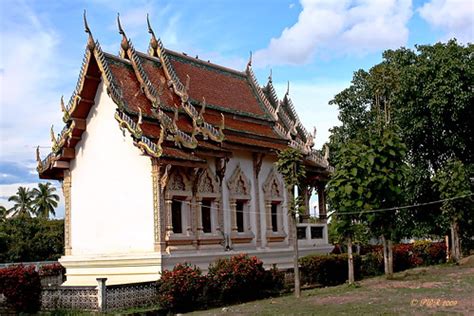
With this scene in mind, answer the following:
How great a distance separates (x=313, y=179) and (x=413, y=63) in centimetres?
1074

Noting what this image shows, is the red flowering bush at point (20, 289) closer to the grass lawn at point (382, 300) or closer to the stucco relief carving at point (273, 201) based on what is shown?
the grass lawn at point (382, 300)

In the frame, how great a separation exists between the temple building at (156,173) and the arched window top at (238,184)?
0.04 meters

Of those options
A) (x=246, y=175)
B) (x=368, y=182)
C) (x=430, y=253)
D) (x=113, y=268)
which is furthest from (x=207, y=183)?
(x=430, y=253)

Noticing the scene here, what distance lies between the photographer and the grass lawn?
521 inches

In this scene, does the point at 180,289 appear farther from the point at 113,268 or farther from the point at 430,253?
the point at 430,253

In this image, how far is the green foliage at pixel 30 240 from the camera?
3800 centimetres

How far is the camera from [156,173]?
1766 centimetres

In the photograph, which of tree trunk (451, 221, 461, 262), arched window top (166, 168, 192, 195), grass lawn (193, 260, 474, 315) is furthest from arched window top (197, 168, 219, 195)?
tree trunk (451, 221, 461, 262)

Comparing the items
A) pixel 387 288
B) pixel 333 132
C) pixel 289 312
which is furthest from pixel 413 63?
pixel 289 312

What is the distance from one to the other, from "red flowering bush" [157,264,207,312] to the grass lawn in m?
0.57

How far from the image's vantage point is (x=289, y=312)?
13945 mm

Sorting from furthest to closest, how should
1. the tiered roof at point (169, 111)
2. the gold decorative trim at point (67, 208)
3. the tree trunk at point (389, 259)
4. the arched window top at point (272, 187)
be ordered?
the arched window top at point (272, 187) < the tree trunk at point (389, 259) < the gold decorative trim at point (67, 208) < the tiered roof at point (169, 111)

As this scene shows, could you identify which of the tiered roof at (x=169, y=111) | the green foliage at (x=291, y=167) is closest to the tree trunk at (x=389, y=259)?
the tiered roof at (x=169, y=111)

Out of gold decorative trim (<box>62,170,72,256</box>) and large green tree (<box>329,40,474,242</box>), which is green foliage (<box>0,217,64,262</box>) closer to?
large green tree (<box>329,40,474,242</box>)
